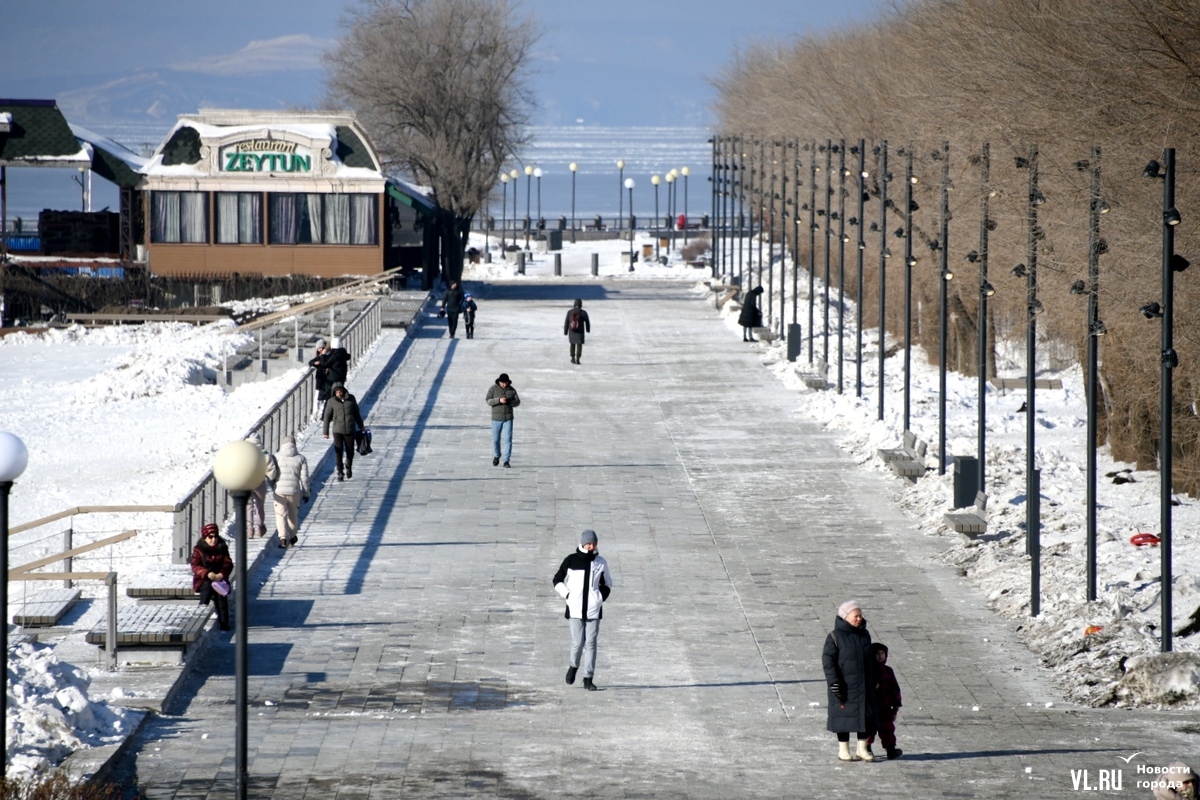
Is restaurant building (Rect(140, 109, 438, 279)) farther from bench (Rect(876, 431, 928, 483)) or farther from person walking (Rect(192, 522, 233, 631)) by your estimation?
person walking (Rect(192, 522, 233, 631))

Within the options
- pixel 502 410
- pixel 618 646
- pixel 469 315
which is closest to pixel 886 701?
pixel 618 646

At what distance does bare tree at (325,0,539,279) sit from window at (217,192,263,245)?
9347mm

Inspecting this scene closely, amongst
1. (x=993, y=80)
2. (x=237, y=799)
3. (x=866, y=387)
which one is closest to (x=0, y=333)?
(x=866, y=387)

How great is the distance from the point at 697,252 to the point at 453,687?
212 feet

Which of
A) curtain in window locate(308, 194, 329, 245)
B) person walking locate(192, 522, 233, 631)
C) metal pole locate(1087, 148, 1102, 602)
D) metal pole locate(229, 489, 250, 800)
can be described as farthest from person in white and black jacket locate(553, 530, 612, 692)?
curtain in window locate(308, 194, 329, 245)

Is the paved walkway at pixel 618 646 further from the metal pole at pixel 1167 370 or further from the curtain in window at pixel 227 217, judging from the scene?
the curtain in window at pixel 227 217

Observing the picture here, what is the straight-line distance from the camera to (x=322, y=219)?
167 feet

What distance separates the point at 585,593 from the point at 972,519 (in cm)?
743

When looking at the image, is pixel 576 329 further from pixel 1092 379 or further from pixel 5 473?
pixel 5 473

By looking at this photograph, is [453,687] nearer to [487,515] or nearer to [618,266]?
[487,515]

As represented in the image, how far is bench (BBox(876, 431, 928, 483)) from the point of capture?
22.6 m

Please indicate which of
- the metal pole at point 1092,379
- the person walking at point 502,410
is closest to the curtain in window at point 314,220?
the person walking at point 502,410

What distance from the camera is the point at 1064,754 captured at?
1170 cm

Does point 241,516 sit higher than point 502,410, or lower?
higher
